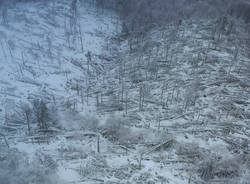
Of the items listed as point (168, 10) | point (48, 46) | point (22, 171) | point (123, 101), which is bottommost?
point (22, 171)

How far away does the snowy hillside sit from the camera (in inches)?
515

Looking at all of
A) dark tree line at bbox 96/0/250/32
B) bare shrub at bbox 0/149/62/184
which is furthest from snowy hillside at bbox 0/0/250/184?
dark tree line at bbox 96/0/250/32

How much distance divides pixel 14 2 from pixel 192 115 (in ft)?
106

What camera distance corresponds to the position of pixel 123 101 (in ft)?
61.4

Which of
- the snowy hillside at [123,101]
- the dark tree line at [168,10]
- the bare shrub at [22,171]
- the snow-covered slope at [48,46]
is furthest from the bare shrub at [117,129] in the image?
the dark tree line at [168,10]

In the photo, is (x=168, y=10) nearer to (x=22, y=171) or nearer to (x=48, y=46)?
(x=48, y=46)

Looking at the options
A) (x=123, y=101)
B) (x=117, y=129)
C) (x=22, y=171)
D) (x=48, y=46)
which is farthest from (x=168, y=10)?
(x=22, y=171)

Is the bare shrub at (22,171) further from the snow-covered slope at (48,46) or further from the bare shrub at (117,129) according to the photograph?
the snow-covered slope at (48,46)

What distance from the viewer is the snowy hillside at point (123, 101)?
13.1m

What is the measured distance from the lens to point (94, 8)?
3875 cm

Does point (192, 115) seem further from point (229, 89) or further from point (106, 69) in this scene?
point (106, 69)

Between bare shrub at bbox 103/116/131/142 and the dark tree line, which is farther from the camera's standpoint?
Answer: the dark tree line

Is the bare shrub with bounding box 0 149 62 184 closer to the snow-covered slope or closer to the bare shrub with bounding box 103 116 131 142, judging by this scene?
the bare shrub with bounding box 103 116 131 142

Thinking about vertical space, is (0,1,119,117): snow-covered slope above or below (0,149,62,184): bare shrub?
above
